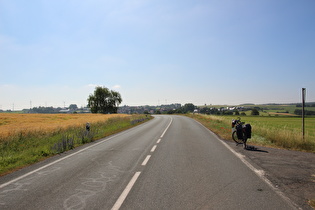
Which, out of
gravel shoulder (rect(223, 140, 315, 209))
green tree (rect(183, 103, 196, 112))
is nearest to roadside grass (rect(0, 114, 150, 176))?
gravel shoulder (rect(223, 140, 315, 209))

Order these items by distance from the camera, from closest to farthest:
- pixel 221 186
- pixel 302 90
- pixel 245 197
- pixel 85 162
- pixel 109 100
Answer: pixel 245 197
pixel 221 186
pixel 85 162
pixel 302 90
pixel 109 100

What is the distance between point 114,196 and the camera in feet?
14.2

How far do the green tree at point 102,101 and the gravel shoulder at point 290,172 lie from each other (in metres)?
82.4

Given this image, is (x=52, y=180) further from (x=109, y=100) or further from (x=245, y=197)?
(x=109, y=100)

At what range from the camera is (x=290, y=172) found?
19.3ft

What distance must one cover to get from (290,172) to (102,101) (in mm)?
85142

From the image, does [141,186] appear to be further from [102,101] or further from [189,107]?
[189,107]

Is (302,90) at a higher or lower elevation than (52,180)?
higher

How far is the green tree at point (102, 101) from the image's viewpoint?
86.1 m

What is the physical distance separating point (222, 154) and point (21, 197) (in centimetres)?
688

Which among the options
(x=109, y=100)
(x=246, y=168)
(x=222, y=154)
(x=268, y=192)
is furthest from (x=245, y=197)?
(x=109, y=100)

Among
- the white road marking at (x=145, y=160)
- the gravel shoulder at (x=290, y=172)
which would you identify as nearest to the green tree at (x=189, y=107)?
the gravel shoulder at (x=290, y=172)

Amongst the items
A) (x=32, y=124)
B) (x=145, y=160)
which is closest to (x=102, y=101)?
(x=32, y=124)

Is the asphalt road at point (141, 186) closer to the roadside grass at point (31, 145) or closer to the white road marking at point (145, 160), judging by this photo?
the white road marking at point (145, 160)
